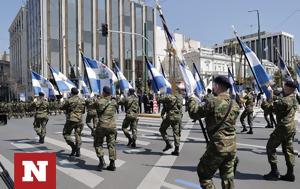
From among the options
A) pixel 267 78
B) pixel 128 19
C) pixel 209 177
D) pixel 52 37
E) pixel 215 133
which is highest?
pixel 128 19

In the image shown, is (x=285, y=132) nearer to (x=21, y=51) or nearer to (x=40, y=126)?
(x=40, y=126)

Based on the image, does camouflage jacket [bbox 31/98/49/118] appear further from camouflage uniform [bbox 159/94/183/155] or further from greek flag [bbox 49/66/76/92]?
camouflage uniform [bbox 159/94/183/155]

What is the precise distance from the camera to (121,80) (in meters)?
16.4

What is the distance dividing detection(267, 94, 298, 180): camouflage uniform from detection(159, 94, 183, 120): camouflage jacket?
3.23 metres

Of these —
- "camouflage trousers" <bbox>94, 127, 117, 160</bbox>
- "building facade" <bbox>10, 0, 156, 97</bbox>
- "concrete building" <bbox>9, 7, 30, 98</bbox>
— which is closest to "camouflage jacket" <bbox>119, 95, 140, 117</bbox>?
"camouflage trousers" <bbox>94, 127, 117, 160</bbox>

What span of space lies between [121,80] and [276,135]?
9.48 metres

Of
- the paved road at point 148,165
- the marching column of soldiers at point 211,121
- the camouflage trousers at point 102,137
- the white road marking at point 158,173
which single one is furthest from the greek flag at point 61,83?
the camouflage trousers at point 102,137

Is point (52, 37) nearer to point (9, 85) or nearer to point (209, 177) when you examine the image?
point (9, 85)

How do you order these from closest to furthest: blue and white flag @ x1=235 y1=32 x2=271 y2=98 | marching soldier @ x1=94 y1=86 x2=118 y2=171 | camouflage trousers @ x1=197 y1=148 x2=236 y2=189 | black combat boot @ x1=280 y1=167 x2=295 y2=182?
camouflage trousers @ x1=197 y1=148 x2=236 y2=189 < black combat boot @ x1=280 y1=167 x2=295 y2=182 < marching soldier @ x1=94 y1=86 x2=118 y2=171 < blue and white flag @ x1=235 y1=32 x2=271 y2=98

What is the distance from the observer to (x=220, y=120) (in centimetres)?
527

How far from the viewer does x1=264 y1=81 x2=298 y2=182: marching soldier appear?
762 centimetres

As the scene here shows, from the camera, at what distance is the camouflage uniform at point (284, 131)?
7.63 metres

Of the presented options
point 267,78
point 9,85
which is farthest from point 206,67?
point 267,78

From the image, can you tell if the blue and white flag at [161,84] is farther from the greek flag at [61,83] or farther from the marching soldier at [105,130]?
the greek flag at [61,83]
